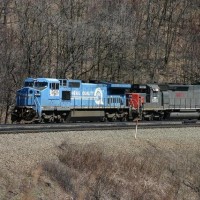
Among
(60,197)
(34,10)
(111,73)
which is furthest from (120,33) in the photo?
(60,197)

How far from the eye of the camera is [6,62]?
35.2 meters

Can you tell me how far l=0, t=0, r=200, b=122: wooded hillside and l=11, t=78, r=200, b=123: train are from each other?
25.3 ft

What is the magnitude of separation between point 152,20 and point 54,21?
20257mm

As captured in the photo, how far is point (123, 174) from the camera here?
16.5 m

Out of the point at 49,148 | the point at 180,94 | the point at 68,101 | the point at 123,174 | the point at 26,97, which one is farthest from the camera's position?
the point at 180,94

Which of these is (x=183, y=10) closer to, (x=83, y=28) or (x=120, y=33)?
(x=120, y=33)

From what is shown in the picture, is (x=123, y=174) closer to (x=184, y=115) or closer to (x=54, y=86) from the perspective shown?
(x=54, y=86)

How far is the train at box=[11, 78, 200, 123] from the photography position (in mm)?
25922

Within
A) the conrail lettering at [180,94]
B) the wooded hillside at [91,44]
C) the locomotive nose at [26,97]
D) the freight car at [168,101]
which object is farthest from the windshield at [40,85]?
the conrail lettering at [180,94]

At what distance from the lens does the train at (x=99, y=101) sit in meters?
25.9

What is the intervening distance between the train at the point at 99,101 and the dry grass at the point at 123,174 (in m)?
8.52

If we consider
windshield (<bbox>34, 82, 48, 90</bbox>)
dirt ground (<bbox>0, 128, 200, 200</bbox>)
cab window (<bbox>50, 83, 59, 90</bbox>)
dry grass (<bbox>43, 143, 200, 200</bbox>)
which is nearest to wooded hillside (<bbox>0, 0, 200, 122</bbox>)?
windshield (<bbox>34, 82, 48, 90</bbox>)

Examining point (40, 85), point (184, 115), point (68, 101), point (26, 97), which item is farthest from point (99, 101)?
point (184, 115)

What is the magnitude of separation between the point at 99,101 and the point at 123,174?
510 inches
